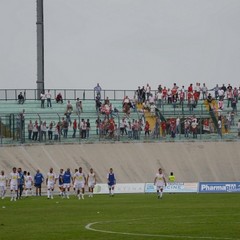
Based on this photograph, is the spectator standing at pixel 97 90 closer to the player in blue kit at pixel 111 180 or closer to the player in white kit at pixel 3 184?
the player in blue kit at pixel 111 180

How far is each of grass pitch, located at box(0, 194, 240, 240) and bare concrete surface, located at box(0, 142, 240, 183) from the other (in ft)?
62.1

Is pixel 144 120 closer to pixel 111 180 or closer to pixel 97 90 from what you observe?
pixel 97 90

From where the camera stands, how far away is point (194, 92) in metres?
85.2

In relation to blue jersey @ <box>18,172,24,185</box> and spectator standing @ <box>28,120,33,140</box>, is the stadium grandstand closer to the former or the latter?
spectator standing @ <box>28,120,33,140</box>

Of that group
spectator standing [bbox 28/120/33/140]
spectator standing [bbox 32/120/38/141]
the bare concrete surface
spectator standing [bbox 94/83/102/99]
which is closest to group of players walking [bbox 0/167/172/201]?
the bare concrete surface

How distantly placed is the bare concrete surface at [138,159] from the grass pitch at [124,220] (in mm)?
18921

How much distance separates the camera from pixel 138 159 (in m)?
76.3

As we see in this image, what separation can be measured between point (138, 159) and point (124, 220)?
123ft

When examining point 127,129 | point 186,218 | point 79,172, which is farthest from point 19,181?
point 186,218

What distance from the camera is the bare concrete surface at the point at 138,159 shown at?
73.2 meters

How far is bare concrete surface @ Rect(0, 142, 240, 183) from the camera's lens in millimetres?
73250

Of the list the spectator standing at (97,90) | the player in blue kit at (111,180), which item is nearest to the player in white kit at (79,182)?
the player in blue kit at (111,180)

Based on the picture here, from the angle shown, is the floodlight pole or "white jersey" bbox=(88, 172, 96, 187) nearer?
"white jersey" bbox=(88, 172, 96, 187)

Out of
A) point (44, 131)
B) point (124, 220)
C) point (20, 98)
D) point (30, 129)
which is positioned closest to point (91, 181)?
point (44, 131)
